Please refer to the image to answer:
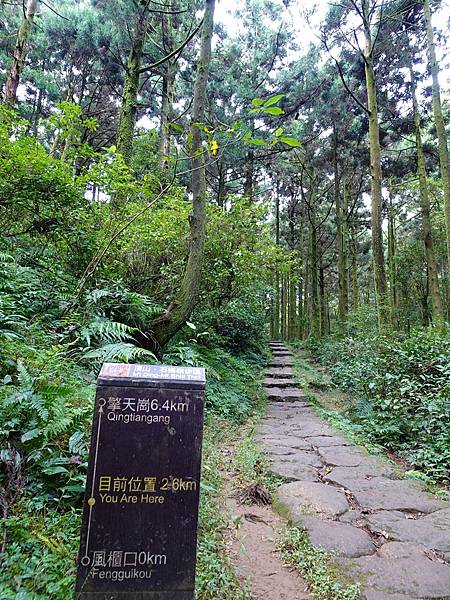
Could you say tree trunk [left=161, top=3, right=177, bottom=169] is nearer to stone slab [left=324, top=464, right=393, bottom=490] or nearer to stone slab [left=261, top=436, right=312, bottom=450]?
stone slab [left=261, top=436, right=312, bottom=450]

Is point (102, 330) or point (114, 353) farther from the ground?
point (102, 330)

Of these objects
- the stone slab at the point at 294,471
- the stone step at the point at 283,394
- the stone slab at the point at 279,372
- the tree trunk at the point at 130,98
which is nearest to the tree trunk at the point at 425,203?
the stone slab at the point at 279,372

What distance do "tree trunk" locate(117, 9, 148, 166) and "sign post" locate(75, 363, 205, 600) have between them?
7491 mm

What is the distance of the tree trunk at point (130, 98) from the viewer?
862cm

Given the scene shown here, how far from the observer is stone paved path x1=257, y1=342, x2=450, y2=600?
8.00 ft

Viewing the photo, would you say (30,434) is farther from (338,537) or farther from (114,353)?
(338,537)

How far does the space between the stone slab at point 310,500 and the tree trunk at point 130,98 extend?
7.22 m

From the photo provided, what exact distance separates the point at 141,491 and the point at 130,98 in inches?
360

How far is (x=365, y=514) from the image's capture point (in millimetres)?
3402

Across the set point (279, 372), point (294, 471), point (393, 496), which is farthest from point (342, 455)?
point (279, 372)

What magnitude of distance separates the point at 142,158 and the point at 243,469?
14.1 m

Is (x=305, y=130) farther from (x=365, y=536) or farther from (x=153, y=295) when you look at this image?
(x=365, y=536)

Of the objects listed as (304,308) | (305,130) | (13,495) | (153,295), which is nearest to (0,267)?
(153,295)

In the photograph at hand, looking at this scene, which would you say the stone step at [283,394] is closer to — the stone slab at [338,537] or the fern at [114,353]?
the fern at [114,353]
